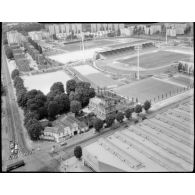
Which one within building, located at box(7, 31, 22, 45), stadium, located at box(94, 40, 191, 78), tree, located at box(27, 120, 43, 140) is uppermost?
building, located at box(7, 31, 22, 45)

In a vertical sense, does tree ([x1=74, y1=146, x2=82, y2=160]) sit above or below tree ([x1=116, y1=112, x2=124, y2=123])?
below

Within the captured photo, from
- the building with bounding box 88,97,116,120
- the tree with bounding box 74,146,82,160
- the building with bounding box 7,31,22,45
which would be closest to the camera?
the tree with bounding box 74,146,82,160

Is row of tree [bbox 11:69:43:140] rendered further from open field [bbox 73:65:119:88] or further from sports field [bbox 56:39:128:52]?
sports field [bbox 56:39:128:52]

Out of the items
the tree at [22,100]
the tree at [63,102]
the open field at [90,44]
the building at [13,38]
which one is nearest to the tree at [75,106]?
the tree at [63,102]

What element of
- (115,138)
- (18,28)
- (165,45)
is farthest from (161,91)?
(18,28)

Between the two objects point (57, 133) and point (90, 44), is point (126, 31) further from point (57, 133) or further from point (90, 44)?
point (57, 133)

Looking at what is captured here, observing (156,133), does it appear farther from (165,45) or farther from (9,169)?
(165,45)

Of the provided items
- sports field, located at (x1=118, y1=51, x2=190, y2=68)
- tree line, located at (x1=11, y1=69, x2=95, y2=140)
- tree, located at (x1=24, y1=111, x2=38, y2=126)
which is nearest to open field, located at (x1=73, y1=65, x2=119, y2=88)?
tree line, located at (x1=11, y1=69, x2=95, y2=140)
